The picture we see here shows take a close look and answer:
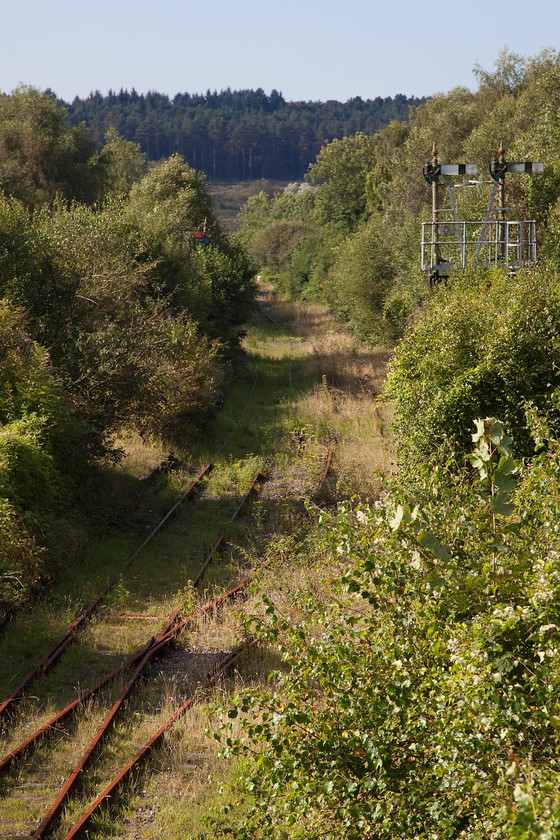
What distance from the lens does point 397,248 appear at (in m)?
37.3

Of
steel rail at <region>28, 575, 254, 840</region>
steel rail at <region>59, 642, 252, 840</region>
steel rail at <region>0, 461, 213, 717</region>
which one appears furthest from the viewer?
steel rail at <region>0, 461, 213, 717</region>

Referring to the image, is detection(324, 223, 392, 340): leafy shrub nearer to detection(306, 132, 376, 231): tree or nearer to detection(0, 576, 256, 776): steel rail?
detection(0, 576, 256, 776): steel rail

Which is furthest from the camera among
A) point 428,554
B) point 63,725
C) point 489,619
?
point 63,725

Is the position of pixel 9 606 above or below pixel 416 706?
below

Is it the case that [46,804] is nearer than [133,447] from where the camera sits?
Yes

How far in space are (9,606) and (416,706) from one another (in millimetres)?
8575

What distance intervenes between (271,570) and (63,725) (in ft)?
15.1

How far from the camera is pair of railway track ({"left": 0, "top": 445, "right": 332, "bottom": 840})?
705cm

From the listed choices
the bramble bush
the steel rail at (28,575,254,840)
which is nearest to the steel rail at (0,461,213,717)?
the steel rail at (28,575,254,840)

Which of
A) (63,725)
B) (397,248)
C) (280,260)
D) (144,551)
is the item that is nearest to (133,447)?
(144,551)

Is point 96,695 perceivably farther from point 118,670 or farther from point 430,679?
point 430,679

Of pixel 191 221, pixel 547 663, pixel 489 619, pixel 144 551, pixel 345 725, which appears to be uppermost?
pixel 191 221

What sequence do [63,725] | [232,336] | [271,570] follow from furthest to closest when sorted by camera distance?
1. [232,336]
2. [271,570]
3. [63,725]

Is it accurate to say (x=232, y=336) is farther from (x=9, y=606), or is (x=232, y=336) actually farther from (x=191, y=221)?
(x=9, y=606)
